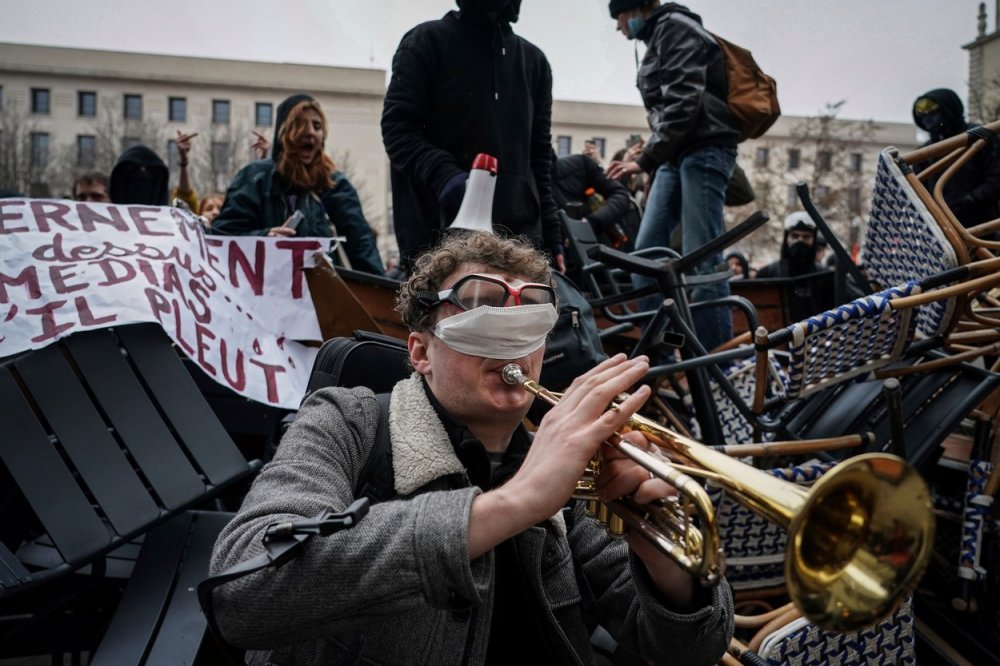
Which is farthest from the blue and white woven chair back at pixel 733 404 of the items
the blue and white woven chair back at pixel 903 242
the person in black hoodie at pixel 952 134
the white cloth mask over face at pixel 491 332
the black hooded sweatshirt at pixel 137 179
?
the black hooded sweatshirt at pixel 137 179

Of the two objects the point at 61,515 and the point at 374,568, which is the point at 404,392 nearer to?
the point at 374,568

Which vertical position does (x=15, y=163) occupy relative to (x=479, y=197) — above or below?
above

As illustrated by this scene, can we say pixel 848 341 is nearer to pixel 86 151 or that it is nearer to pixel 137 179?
pixel 137 179

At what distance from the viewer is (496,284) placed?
2221 millimetres

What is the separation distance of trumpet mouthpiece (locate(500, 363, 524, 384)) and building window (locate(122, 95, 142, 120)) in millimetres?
59659

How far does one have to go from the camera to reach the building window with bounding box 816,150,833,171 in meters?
26.9

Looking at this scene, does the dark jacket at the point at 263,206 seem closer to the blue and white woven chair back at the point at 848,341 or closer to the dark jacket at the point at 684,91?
the dark jacket at the point at 684,91

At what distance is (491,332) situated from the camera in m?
2.13

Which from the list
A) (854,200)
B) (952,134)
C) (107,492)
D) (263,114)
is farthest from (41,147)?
(107,492)

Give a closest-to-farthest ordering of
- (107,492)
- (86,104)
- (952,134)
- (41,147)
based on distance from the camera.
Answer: (107,492) → (952,134) → (41,147) → (86,104)

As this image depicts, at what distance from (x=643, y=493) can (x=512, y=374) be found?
48cm

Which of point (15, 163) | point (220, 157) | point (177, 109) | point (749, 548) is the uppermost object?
point (177, 109)

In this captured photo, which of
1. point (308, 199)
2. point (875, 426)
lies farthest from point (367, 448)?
point (308, 199)

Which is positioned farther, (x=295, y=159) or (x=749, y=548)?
(x=295, y=159)
